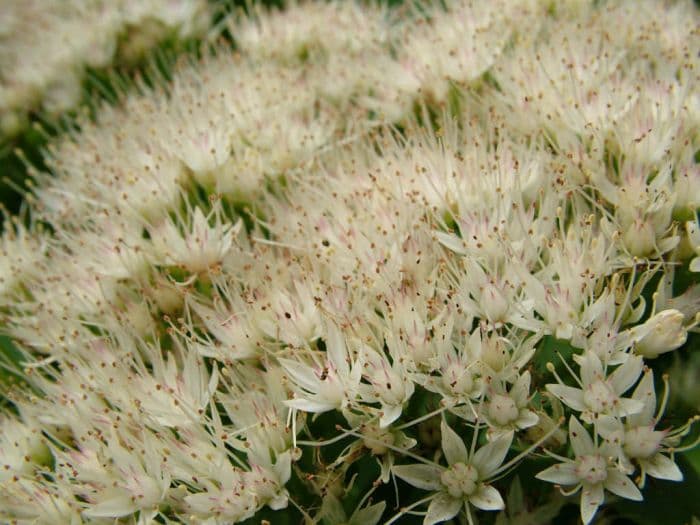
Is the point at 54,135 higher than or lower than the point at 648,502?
higher

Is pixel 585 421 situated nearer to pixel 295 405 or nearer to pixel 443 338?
pixel 443 338

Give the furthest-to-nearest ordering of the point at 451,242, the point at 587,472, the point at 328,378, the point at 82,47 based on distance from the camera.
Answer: the point at 82,47 < the point at 451,242 < the point at 328,378 < the point at 587,472

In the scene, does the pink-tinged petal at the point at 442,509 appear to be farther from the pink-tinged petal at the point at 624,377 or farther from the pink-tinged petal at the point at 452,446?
the pink-tinged petal at the point at 624,377

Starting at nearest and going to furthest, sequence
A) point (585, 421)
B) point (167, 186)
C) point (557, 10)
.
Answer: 1. point (585, 421)
2. point (167, 186)
3. point (557, 10)

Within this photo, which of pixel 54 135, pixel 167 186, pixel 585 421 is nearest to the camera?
pixel 585 421

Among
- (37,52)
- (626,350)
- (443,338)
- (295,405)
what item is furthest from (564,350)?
(37,52)

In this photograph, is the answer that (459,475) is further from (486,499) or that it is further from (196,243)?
(196,243)

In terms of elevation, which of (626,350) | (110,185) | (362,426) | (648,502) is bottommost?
(648,502)

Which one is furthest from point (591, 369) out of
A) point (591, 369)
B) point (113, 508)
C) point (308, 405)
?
point (113, 508)
